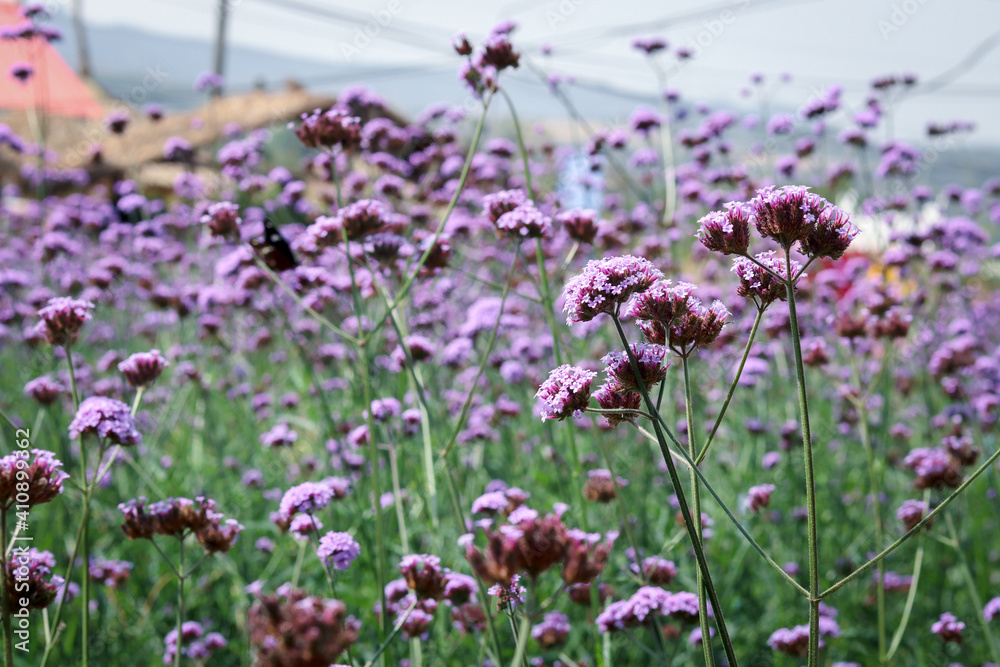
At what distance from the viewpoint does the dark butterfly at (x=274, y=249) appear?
2.77m

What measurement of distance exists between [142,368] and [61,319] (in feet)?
0.83

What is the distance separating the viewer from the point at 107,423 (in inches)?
71.5

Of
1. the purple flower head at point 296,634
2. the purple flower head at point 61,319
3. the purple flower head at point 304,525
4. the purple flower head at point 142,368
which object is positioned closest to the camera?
the purple flower head at point 296,634

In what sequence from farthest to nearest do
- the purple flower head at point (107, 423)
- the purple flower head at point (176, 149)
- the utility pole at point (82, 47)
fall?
the utility pole at point (82, 47) < the purple flower head at point (176, 149) < the purple flower head at point (107, 423)

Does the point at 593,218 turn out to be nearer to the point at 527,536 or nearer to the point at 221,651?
the point at 527,536

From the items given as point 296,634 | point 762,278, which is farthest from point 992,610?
point 296,634

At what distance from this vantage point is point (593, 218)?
97.4 inches

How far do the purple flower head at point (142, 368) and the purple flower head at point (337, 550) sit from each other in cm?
78

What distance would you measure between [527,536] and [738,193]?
4.84 m

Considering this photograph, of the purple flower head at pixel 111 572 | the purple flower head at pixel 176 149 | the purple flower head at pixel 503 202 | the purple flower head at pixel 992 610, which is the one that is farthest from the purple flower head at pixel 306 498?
the purple flower head at pixel 176 149

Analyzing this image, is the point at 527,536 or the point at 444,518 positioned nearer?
the point at 527,536

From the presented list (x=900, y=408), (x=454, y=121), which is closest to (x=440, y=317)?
(x=454, y=121)

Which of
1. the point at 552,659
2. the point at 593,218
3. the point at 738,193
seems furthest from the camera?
the point at 738,193

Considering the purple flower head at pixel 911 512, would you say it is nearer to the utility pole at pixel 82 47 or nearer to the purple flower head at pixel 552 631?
the purple flower head at pixel 552 631
